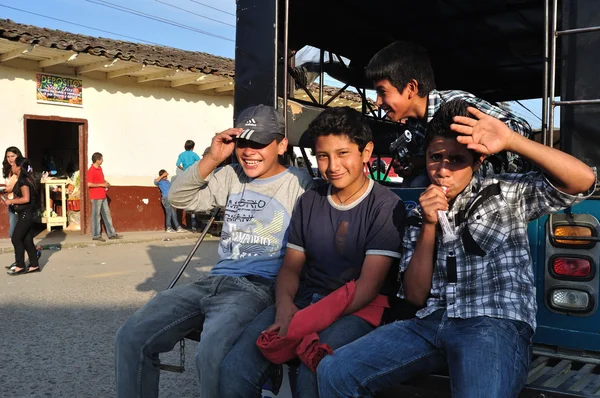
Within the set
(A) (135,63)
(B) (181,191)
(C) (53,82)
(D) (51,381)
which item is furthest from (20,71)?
(B) (181,191)

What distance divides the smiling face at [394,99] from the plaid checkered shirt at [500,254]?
777 millimetres

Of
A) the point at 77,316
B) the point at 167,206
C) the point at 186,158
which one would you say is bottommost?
the point at 77,316

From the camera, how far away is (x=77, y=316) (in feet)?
19.6

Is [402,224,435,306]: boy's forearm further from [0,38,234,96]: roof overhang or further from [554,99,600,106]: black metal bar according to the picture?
[0,38,234,96]: roof overhang

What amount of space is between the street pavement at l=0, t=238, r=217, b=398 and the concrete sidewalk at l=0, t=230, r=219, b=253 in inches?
22.9

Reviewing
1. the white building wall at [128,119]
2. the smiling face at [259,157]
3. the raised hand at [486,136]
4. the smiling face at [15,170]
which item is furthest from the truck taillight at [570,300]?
the white building wall at [128,119]

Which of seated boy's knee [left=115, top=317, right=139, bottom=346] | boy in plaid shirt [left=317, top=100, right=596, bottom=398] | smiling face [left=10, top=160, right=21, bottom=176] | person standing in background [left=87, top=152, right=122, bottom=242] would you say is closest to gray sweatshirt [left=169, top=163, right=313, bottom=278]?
seated boy's knee [left=115, top=317, right=139, bottom=346]

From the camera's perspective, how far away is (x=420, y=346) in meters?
2.29

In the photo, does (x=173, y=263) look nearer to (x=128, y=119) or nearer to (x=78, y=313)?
(x=78, y=313)

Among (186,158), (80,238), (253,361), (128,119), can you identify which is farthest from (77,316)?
(128,119)

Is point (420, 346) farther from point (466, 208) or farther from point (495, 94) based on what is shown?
point (495, 94)

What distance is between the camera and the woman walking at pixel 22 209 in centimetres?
813

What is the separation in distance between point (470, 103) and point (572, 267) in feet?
2.62

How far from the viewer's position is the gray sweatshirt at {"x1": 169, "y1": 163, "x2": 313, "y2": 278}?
312cm
